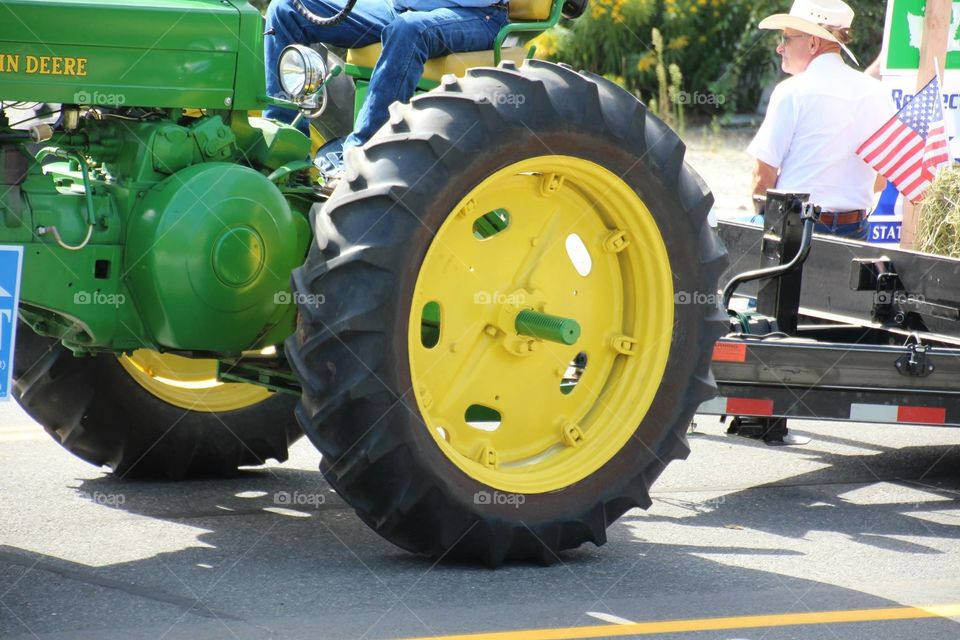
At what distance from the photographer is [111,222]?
4.49 metres

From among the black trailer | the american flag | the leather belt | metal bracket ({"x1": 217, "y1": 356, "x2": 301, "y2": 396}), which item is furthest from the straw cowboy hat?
metal bracket ({"x1": 217, "y1": 356, "x2": 301, "y2": 396})

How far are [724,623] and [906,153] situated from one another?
150 inches

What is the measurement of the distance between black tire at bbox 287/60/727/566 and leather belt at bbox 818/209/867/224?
263cm

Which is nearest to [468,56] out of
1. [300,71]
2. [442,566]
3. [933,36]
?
[300,71]

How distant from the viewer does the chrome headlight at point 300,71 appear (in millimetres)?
4723

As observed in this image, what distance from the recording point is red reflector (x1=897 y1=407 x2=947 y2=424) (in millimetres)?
5723

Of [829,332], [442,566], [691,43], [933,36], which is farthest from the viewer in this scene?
[691,43]

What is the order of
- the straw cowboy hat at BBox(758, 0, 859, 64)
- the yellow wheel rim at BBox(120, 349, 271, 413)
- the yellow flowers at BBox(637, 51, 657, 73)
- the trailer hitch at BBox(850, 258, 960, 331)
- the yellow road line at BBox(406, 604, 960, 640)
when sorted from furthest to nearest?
the yellow flowers at BBox(637, 51, 657, 73) < the straw cowboy hat at BBox(758, 0, 859, 64) < the trailer hitch at BBox(850, 258, 960, 331) < the yellow wheel rim at BBox(120, 349, 271, 413) < the yellow road line at BBox(406, 604, 960, 640)

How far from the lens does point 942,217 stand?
6852 millimetres

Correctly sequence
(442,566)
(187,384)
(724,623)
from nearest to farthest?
(724,623)
(442,566)
(187,384)

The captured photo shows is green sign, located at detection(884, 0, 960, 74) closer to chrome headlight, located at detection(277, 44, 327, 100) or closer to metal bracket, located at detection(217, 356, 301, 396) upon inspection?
chrome headlight, located at detection(277, 44, 327, 100)

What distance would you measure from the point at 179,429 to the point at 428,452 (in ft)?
5.18

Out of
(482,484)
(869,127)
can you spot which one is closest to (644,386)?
(482,484)

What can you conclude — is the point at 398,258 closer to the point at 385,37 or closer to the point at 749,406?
the point at 385,37
